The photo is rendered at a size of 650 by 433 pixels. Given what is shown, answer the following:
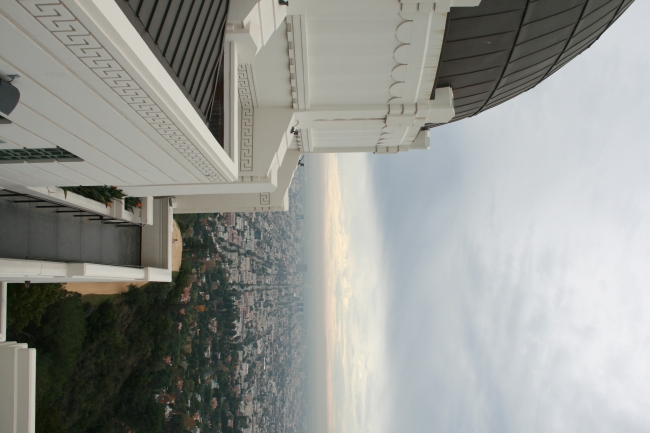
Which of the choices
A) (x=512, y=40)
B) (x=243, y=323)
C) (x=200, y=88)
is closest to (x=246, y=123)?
(x=200, y=88)

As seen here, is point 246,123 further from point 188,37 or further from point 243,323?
point 243,323

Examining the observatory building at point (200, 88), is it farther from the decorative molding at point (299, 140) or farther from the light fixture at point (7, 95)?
the decorative molding at point (299, 140)

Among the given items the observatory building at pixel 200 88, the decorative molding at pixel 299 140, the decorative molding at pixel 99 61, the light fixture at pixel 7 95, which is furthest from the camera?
the decorative molding at pixel 299 140

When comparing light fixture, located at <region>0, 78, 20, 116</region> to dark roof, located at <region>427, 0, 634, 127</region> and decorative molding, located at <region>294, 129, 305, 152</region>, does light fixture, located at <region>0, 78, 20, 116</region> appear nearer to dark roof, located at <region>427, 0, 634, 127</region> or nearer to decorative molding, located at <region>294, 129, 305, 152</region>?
dark roof, located at <region>427, 0, 634, 127</region>

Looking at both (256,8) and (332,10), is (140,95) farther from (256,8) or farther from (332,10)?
(332,10)

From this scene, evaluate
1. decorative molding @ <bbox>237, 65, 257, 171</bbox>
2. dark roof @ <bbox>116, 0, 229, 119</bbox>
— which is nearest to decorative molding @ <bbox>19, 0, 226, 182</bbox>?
dark roof @ <bbox>116, 0, 229, 119</bbox>

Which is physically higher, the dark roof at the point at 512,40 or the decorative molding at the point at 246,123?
the dark roof at the point at 512,40

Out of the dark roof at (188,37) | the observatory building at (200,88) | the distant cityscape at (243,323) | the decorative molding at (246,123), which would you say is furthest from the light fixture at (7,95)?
the distant cityscape at (243,323)
